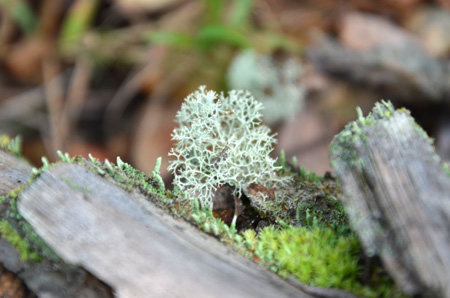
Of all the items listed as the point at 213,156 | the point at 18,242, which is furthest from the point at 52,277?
the point at 213,156

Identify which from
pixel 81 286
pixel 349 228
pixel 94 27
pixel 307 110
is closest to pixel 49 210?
pixel 81 286

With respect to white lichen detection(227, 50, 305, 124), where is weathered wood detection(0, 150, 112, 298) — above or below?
below

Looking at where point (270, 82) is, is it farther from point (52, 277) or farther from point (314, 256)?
point (52, 277)

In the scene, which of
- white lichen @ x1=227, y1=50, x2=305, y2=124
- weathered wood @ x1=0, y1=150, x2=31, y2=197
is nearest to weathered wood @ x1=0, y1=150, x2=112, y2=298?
weathered wood @ x1=0, y1=150, x2=31, y2=197

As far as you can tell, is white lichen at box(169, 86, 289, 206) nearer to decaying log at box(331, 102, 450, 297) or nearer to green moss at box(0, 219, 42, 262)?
decaying log at box(331, 102, 450, 297)

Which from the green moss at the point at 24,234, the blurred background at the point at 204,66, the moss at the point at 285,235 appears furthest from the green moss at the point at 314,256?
the blurred background at the point at 204,66

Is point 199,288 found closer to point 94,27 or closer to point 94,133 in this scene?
point 94,133

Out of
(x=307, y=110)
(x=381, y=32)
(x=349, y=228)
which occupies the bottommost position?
(x=349, y=228)
